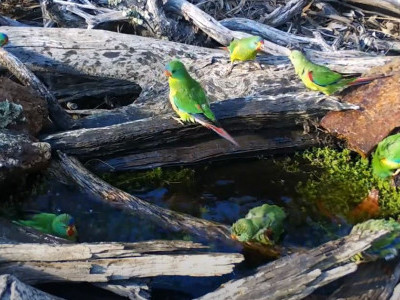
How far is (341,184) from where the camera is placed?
5.46 metres

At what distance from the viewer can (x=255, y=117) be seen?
541cm

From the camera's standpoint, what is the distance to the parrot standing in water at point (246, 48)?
574 centimetres

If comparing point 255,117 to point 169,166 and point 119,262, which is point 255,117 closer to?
point 169,166

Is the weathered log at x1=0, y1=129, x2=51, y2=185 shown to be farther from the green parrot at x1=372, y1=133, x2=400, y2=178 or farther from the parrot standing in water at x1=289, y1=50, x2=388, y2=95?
the green parrot at x1=372, y1=133, x2=400, y2=178

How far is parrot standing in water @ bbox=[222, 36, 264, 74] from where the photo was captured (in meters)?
5.74

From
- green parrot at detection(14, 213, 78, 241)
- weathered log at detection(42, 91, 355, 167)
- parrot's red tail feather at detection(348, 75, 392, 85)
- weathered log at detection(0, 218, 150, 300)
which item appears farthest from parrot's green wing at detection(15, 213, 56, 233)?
parrot's red tail feather at detection(348, 75, 392, 85)

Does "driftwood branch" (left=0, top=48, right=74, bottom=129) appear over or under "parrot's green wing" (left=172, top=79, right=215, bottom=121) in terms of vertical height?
under

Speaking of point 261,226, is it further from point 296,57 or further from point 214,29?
point 214,29

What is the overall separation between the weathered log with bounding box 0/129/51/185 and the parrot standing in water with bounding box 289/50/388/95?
2.50m

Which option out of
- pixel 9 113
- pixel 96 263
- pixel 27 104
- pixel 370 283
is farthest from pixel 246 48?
pixel 96 263

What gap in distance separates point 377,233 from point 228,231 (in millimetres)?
Answer: 1223

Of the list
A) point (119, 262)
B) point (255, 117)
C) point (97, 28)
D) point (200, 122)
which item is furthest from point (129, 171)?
point (97, 28)

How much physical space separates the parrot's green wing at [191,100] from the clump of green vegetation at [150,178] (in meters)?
0.71

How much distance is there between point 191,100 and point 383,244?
2081mm
